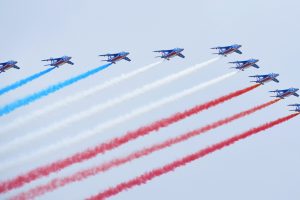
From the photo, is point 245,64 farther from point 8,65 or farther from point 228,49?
point 8,65

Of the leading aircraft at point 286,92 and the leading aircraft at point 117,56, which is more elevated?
the leading aircraft at point 117,56

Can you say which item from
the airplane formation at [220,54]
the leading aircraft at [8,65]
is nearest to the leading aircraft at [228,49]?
the airplane formation at [220,54]

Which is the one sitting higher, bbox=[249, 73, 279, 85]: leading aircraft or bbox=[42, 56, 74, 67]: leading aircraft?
bbox=[42, 56, 74, 67]: leading aircraft

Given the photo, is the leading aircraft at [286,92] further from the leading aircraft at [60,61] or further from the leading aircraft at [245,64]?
the leading aircraft at [60,61]

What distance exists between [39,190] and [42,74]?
16.0 metres

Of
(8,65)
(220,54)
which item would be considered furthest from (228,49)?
(8,65)

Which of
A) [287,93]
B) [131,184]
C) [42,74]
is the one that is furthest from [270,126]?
[42,74]

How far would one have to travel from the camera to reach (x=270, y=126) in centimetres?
11731

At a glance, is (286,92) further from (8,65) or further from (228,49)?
(8,65)

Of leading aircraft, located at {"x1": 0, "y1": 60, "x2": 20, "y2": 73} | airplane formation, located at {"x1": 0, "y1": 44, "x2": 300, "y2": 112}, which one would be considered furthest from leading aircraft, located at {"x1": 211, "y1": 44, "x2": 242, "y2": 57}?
leading aircraft, located at {"x1": 0, "y1": 60, "x2": 20, "y2": 73}

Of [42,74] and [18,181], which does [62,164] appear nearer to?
[18,181]

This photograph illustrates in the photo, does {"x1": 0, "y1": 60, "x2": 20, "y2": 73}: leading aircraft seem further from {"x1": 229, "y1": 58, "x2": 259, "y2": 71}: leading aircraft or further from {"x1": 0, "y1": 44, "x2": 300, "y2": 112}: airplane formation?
{"x1": 229, "y1": 58, "x2": 259, "y2": 71}: leading aircraft

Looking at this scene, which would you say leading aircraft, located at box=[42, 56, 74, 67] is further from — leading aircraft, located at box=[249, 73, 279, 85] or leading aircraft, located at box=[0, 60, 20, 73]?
leading aircraft, located at box=[249, 73, 279, 85]

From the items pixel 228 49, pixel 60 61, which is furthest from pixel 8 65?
pixel 228 49
